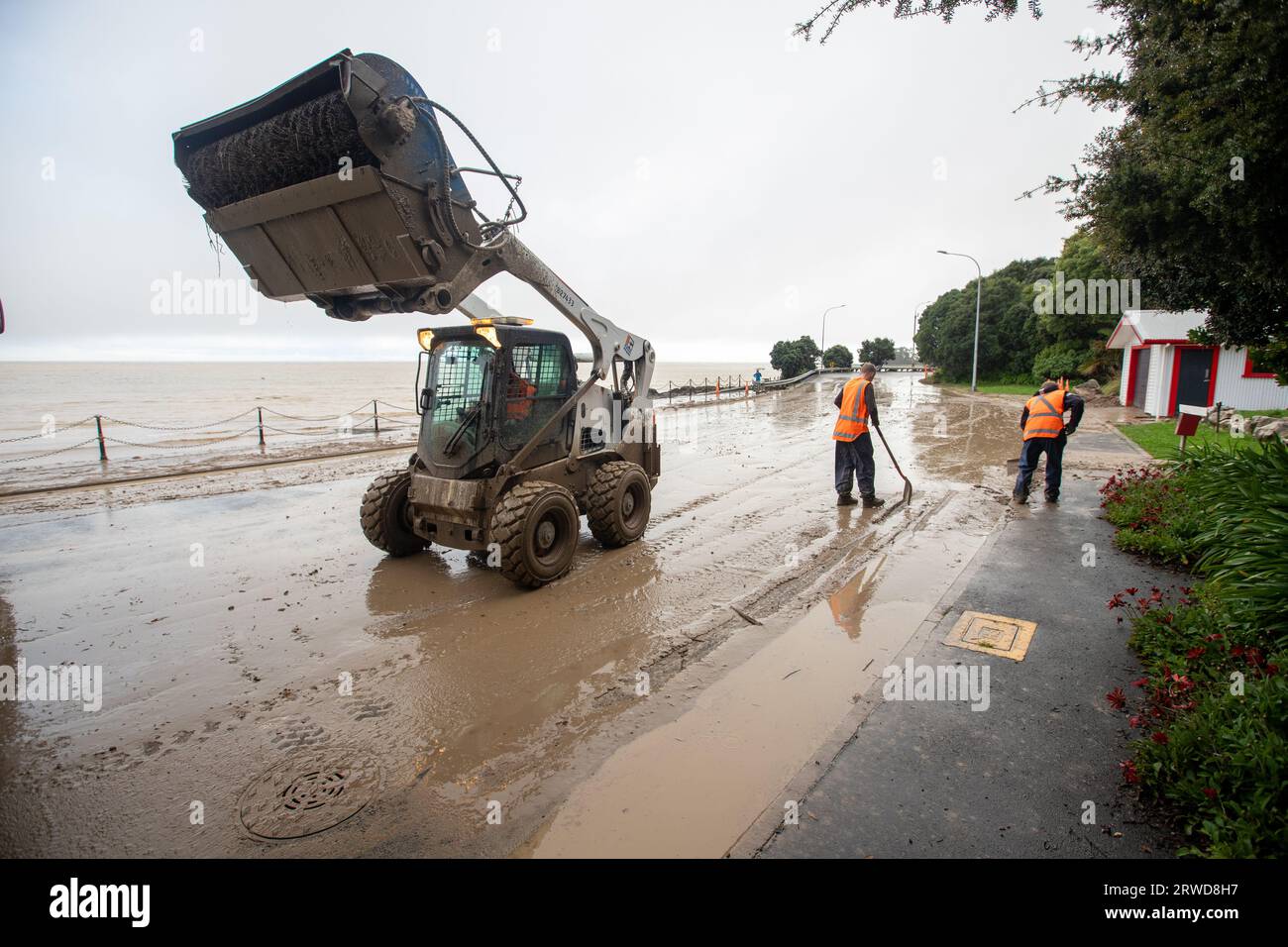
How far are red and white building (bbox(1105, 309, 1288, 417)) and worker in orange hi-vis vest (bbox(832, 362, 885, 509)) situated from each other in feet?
49.8

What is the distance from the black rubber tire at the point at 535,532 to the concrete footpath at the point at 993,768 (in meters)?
3.13

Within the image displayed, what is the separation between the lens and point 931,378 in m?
47.2

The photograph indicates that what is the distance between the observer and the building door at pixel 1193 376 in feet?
65.1

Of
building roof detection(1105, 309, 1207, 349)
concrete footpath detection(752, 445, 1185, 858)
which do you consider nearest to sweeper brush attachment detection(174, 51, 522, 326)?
concrete footpath detection(752, 445, 1185, 858)

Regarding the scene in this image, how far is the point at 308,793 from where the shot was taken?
317 centimetres

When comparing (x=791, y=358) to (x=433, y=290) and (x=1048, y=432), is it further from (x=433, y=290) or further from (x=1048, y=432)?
(x=433, y=290)

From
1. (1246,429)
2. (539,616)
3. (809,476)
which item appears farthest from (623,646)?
(1246,429)

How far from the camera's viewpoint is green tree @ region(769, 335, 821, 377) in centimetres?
4519

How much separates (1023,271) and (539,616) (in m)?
54.8

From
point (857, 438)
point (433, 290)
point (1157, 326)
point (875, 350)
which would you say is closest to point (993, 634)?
point (857, 438)

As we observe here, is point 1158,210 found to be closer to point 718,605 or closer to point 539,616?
point 718,605

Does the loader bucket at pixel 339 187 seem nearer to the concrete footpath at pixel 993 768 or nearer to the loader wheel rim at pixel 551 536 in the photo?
the loader wheel rim at pixel 551 536

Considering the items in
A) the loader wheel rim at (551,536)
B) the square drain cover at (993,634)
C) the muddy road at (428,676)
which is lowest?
the muddy road at (428,676)

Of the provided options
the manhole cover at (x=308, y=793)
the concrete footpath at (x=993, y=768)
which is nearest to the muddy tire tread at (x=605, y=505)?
the concrete footpath at (x=993, y=768)
